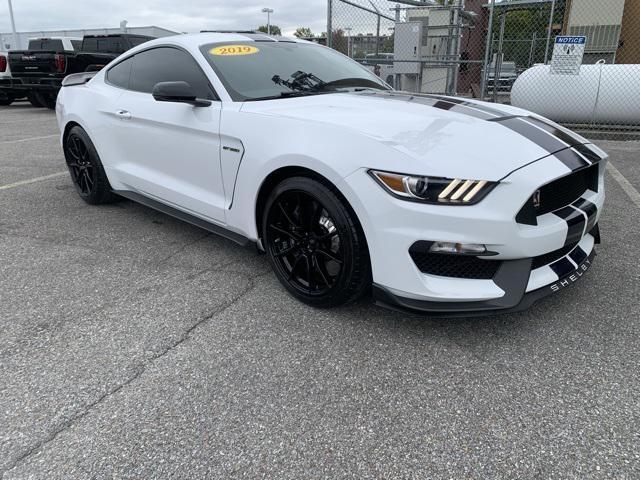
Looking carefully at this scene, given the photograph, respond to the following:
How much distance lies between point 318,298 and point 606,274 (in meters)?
1.91

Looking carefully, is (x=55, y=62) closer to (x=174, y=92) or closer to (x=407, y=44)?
(x=407, y=44)

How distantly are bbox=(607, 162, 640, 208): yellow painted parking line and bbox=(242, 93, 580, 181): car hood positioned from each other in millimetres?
2650

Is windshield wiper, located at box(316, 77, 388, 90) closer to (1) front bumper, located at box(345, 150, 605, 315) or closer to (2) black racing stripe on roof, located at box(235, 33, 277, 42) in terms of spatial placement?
(2) black racing stripe on roof, located at box(235, 33, 277, 42)

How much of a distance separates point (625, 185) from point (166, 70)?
4.93m

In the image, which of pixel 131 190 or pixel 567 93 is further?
pixel 567 93

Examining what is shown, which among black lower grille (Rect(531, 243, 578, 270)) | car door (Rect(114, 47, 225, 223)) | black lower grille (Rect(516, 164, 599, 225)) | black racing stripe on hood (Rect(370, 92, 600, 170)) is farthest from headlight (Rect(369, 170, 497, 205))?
car door (Rect(114, 47, 225, 223))

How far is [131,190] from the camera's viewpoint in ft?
13.5

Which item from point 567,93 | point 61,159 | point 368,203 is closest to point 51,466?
point 368,203

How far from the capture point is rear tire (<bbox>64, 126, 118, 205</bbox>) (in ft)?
14.3

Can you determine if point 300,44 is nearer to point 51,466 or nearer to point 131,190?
point 131,190

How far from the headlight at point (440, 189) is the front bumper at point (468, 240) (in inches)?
1.2

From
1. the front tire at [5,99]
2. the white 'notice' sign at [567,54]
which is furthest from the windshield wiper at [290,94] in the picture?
the front tire at [5,99]

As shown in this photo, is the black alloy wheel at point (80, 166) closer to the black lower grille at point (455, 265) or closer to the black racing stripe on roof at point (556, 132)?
the black lower grille at point (455, 265)

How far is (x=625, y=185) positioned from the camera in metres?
5.51
